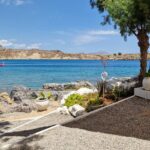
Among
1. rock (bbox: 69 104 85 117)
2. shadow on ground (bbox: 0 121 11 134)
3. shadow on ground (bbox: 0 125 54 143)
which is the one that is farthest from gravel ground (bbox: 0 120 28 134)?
rock (bbox: 69 104 85 117)

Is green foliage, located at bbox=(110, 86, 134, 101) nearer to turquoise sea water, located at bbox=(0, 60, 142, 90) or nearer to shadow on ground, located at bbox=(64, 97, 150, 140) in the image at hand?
shadow on ground, located at bbox=(64, 97, 150, 140)

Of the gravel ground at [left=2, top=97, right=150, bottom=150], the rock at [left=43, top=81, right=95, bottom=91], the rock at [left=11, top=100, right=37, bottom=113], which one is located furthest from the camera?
the rock at [left=43, top=81, right=95, bottom=91]

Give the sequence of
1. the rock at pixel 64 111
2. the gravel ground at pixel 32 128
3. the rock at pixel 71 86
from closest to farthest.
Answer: the gravel ground at pixel 32 128
the rock at pixel 64 111
the rock at pixel 71 86

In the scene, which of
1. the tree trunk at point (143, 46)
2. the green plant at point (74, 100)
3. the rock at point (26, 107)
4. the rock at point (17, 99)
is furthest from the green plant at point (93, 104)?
the rock at point (17, 99)

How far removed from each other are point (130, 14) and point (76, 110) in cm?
512

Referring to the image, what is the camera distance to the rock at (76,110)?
14.7 meters

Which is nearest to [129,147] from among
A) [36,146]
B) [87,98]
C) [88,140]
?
[88,140]

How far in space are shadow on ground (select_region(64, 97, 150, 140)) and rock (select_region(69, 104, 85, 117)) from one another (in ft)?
5.44

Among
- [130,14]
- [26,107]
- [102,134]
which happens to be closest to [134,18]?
[130,14]

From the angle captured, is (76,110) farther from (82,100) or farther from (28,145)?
(28,145)

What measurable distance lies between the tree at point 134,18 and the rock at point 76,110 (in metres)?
3.62

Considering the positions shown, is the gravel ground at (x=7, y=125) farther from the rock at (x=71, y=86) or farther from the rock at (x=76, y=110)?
the rock at (x=71, y=86)

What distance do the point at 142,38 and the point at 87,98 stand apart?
13.9 feet

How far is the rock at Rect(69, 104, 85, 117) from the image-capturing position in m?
14.7
